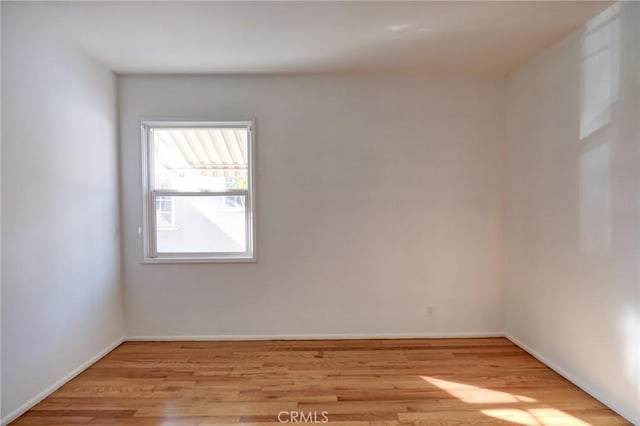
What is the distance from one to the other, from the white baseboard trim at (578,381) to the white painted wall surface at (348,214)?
366 millimetres

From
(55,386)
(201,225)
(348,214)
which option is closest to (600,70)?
(348,214)

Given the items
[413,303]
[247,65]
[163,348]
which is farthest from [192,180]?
[413,303]

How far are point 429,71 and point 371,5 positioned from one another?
1.25 meters

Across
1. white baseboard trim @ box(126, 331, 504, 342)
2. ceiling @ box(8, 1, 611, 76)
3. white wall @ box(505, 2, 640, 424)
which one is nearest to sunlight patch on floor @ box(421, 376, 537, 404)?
white wall @ box(505, 2, 640, 424)

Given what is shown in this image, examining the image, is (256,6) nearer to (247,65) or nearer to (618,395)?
(247,65)

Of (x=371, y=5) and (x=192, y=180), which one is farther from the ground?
(x=371, y=5)

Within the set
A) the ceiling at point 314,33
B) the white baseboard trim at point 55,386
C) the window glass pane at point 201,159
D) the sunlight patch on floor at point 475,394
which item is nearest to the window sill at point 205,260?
the window glass pane at point 201,159

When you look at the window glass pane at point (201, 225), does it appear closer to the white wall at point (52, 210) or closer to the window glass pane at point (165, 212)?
the window glass pane at point (165, 212)

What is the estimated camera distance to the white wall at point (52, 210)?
1.98m

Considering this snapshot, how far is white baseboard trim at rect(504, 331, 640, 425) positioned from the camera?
1959 mm

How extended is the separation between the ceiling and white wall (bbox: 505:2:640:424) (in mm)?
284

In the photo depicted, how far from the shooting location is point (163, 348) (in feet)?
9.77

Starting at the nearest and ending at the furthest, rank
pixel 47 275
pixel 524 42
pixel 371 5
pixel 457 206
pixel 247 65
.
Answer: pixel 371 5
pixel 47 275
pixel 524 42
pixel 247 65
pixel 457 206

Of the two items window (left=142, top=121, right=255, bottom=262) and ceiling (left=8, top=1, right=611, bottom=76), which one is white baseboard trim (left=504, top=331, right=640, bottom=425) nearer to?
ceiling (left=8, top=1, right=611, bottom=76)
